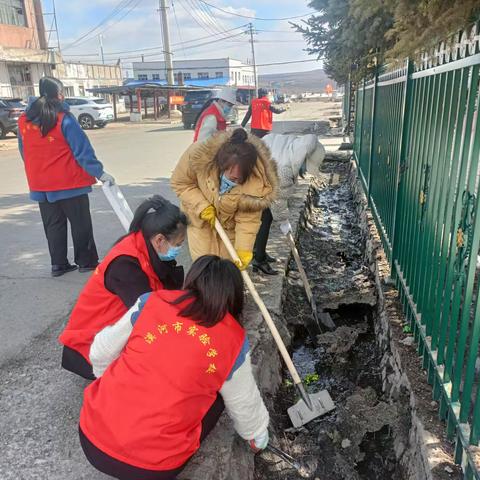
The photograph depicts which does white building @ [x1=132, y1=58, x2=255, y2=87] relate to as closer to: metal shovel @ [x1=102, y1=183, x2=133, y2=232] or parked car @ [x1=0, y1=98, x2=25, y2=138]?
parked car @ [x1=0, y1=98, x2=25, y2=138]

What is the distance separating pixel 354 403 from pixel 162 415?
5.63ft

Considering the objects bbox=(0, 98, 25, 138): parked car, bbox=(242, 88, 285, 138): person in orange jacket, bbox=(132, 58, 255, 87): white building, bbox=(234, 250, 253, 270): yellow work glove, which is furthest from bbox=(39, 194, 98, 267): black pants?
bbox=(132, 58, 255, 87): white building

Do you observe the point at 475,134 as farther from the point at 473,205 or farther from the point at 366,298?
the point at 366,298

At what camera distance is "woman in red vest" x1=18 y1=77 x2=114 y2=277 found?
3.73 meters

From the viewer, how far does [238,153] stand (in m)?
2.90

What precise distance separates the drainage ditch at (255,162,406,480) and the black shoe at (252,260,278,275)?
0.23 meters

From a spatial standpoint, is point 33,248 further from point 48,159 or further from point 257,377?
point 257,377

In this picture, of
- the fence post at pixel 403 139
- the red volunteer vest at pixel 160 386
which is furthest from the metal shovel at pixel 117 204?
the fence post at pixel 403 139

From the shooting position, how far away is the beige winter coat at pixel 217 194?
3.07 meters

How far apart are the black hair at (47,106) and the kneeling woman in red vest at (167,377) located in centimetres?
250

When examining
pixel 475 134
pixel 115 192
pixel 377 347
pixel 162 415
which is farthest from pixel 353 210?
pixel 162 415

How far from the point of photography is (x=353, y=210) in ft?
25.9

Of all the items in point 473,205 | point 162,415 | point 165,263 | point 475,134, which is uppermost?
point 475,134

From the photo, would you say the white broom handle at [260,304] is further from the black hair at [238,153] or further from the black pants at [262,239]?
the black pants at [262,239]
